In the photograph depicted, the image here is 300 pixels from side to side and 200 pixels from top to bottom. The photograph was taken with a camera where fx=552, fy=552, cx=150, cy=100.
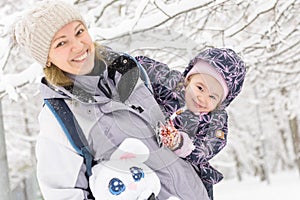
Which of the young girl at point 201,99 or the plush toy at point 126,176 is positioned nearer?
the plush toy at point 126,176

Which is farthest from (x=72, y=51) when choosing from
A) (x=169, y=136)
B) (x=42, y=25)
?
(x=169, y=136)

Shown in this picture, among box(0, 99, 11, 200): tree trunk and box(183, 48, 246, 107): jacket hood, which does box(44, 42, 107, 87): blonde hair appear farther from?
box(0, 99, 11, 200): tree trunk

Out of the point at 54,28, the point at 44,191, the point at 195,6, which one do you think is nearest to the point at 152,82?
the point at 54,28

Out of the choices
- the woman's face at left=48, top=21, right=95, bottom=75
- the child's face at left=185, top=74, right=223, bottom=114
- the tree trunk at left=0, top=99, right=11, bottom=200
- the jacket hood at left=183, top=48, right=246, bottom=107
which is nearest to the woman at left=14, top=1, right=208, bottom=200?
the woman's face at left=48, top=21, right=95, bottom=75

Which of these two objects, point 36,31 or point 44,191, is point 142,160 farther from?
point 36,31

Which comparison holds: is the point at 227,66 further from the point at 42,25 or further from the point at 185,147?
the point at 42,25

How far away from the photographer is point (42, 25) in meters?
1.67

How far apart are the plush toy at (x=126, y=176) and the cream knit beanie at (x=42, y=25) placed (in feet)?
1.23

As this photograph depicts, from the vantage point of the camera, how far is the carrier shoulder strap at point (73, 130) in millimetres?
1593

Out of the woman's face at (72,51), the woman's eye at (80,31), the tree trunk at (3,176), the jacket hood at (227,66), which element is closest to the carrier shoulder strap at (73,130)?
the woman's face at (72,51)

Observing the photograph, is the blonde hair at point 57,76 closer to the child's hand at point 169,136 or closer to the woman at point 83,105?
the woman at point 83,105

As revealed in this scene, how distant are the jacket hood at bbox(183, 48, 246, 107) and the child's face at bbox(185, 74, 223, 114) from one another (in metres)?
0.04

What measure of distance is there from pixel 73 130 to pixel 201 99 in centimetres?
42

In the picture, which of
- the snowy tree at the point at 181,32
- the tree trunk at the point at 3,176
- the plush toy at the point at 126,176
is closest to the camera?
the plush toy at the point at 126,176
